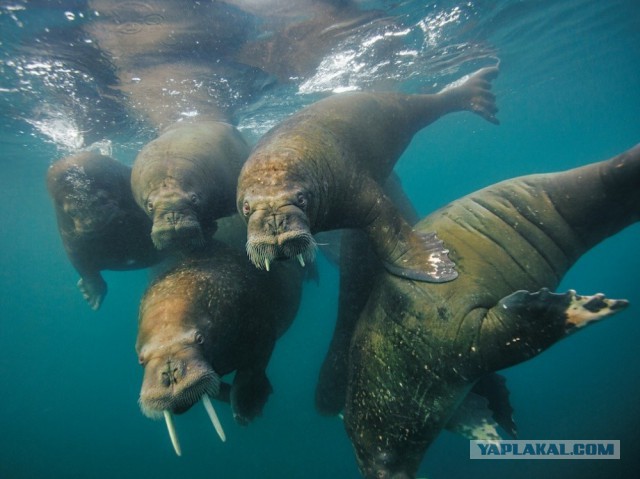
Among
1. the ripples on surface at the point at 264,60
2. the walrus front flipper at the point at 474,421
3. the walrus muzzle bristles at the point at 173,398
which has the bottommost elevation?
the walrus front flipper at the point at 474,421

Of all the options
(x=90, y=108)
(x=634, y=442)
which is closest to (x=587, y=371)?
(x=634, y=442)

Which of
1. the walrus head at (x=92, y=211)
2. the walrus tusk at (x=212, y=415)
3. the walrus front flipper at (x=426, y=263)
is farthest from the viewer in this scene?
the walrus head at (x=92, y=211)

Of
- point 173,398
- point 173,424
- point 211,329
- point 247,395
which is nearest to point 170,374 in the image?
point 173,398

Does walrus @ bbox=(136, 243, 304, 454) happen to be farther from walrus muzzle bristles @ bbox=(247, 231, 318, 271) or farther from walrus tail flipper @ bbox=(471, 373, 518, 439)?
walrus tail flipper @ bbox=(471, 373, 518, 439)

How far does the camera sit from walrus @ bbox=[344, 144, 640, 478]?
312 centimetres

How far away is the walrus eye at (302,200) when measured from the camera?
3383 millimetres

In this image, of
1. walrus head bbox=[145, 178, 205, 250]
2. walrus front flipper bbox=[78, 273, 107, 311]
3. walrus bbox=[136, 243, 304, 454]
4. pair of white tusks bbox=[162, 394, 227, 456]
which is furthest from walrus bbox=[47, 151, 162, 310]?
pair of white tusks bbox=[162, 394, 227, 456]

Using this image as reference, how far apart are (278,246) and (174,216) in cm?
156

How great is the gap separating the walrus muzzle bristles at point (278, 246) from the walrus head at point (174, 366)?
0.88 m

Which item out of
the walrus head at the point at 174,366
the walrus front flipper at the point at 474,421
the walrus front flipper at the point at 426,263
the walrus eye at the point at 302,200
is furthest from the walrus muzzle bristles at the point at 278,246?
the walrus front flipper at the point at 474,421

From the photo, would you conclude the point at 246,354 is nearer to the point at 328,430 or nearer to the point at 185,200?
the point at 185,200

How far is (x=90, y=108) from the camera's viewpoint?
1125cm

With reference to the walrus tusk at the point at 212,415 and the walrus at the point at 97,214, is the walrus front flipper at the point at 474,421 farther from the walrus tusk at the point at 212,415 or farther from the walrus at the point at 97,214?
the walrus at the point at 97,214

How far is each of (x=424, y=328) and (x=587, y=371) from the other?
93.2ft
